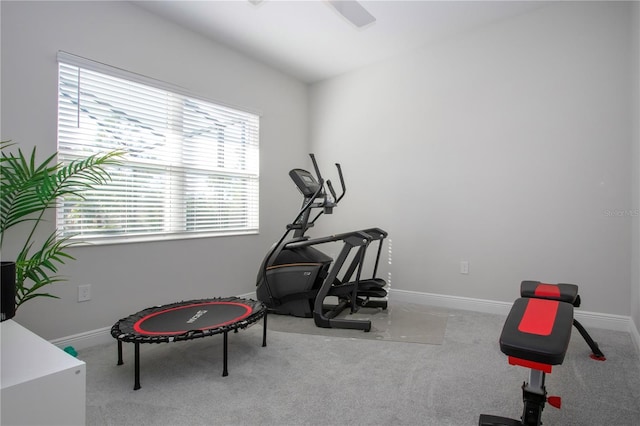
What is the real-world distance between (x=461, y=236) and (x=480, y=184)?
56 cm

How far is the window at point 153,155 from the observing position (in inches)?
105

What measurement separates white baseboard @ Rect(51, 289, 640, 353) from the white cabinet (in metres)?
1.58

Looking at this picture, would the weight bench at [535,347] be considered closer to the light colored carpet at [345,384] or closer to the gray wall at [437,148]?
the light colored carpet at [345,384]

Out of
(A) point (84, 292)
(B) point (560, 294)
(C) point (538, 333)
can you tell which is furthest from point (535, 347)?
(A) point (84, 292)

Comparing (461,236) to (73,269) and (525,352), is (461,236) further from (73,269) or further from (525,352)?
(73,269)

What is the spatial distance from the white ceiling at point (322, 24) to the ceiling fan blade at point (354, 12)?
5cm

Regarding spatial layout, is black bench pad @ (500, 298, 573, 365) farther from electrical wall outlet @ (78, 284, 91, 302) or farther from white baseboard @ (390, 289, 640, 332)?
electrical wall outlet @ (78, 284, 91, 302)

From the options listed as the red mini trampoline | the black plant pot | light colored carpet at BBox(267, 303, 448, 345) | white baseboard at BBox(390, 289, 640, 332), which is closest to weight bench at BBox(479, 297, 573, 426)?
light colored carpet at BBox(267, 303, 448, 345)

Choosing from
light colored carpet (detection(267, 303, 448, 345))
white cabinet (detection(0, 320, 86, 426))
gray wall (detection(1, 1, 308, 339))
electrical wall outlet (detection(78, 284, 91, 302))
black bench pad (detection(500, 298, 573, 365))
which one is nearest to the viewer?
white cabinet (detection(0, 320, 86, 426))

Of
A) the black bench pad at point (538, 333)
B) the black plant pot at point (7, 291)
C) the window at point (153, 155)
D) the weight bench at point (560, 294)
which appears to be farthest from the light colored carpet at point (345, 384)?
the window at point (153, 155)

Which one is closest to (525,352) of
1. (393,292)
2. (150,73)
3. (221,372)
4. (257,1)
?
(221,372)

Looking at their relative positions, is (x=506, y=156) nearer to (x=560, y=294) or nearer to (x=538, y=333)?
(x=560, y=294)

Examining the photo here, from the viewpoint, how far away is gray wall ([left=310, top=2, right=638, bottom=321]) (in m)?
2.91

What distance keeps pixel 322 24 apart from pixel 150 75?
1.65 metres
